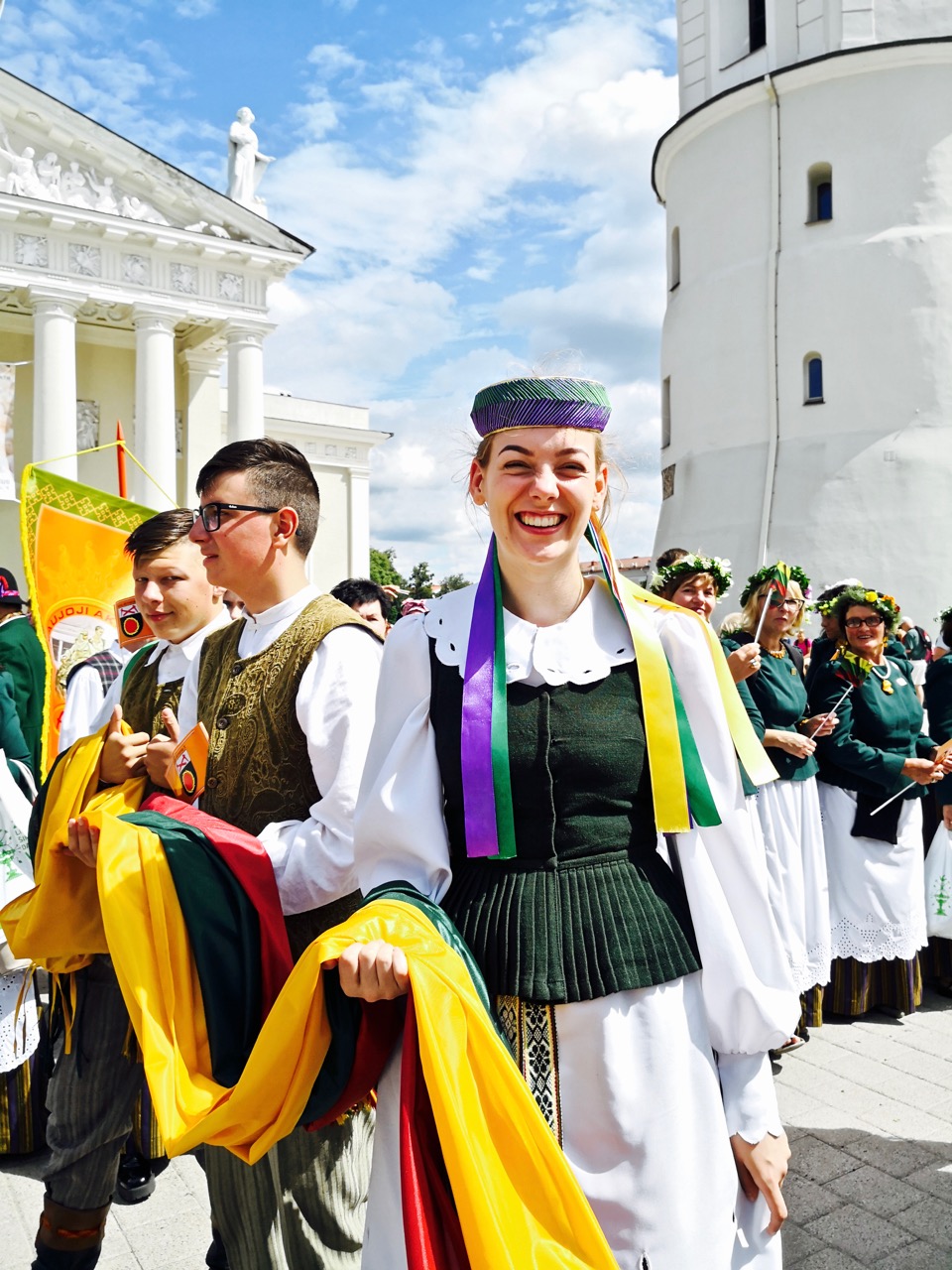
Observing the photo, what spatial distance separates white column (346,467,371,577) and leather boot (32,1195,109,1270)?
30.4m

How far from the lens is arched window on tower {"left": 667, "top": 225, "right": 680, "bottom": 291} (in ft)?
73.1

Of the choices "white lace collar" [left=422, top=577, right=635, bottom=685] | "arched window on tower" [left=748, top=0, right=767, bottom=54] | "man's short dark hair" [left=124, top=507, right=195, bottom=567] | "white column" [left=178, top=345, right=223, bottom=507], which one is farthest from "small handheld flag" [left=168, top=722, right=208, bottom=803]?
"white column" [left=178, top=345, right=223, bottom=507]

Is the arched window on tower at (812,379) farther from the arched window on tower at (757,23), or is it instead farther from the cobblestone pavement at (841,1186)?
the cobblestone pavement at (841,1186)

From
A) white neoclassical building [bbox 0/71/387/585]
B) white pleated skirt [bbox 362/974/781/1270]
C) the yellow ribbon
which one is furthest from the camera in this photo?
white neoclassical building [bbox 0/71/387/585]

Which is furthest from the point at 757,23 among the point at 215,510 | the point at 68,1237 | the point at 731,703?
the point at 68,1237

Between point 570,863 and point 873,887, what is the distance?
13.9 ft

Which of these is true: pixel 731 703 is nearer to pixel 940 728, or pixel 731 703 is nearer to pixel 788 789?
pixel 788 789

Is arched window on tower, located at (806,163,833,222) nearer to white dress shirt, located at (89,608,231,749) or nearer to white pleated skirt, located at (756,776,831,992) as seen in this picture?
white pleated skirt, located at (756,776,831,992)

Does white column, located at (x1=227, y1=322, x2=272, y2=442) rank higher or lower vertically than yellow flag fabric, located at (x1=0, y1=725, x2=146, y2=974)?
higher

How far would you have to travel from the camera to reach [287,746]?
2549mm

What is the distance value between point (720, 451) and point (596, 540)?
19.5m

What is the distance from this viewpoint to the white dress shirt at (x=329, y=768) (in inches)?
94.0

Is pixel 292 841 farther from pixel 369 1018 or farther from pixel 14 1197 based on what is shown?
pixel 14 1197

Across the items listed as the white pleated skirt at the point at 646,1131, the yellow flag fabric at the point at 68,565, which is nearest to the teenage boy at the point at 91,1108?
the white pleated skirt at the point at 646,1131
